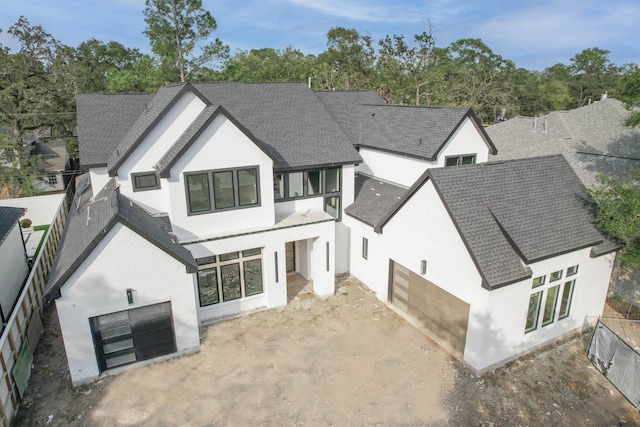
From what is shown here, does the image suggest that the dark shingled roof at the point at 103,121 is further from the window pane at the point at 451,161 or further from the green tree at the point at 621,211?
the green tree at the point at 621,211

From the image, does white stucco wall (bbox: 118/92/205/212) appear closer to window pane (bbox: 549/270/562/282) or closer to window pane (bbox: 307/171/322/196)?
window pane (bbox: 307/171/322/196)

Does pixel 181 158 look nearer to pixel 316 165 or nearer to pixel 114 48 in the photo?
pixel 316 165

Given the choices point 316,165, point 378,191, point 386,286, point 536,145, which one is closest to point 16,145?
point 316,165

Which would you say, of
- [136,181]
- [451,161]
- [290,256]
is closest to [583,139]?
[451,161]

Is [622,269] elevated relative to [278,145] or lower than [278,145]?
lower

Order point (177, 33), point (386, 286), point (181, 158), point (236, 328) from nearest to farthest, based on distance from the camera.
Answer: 1. point (181, 158)
2. point (236, 328)
3. point (386, 286)
4. point (177, 33)
